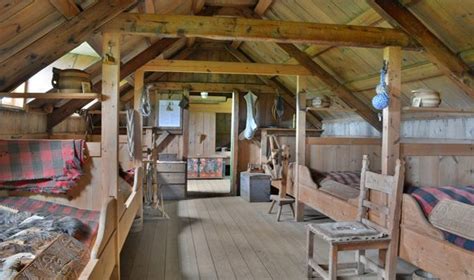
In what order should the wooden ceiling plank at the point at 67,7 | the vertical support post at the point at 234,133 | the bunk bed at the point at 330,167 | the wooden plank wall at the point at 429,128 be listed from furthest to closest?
the vertical support post at the point at 234,133
the bunk bed at the point at 330,167
the wooden plank wall at the point at 429,128
the wooden ceiling plank at the point at 67,7

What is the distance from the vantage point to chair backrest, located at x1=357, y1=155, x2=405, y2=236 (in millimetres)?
2691

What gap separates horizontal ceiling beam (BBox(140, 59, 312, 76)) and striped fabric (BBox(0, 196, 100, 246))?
103 inches

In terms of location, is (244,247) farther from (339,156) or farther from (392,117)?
(339,156)

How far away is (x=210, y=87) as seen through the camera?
7.08m

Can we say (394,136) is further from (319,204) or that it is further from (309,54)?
(309,54)

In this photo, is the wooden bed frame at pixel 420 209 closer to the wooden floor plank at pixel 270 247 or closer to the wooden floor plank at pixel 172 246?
the wooden floor plank at pixel 270 247

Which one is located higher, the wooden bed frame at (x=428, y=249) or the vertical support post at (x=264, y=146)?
the vertical support post at (x=264, y=146)

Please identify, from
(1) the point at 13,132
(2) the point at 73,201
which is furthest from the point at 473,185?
(1) the point at 13,132

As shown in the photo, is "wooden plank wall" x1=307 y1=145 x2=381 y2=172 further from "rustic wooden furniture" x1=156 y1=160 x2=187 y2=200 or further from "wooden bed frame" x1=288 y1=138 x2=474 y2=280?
"rustic wooden furniture" x1=156 y1=160 x2=187 y2=200

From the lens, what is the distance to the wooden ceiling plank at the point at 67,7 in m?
2.55

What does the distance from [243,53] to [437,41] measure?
425cm

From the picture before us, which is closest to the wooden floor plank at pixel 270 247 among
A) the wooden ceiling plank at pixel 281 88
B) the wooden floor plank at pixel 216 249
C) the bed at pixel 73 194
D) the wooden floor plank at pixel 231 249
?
the wooden floor plank at pixel 231 249

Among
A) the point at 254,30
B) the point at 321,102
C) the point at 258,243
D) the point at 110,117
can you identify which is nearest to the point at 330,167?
the point at 321,102

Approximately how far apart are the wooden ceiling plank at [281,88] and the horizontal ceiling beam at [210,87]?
0.13 metres
